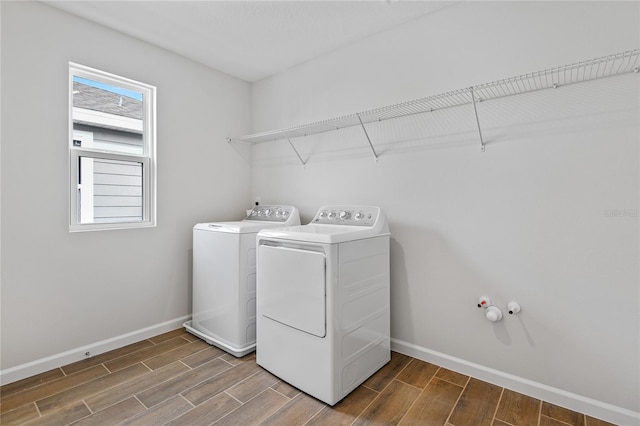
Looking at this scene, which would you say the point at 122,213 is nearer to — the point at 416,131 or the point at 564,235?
the point at 416,131

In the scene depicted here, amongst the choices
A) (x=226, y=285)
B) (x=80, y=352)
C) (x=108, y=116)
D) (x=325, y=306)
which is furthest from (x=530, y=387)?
(x=108, y=116)

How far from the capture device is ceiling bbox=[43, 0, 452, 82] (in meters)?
2.05

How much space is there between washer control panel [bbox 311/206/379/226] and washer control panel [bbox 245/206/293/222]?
15.8 inches

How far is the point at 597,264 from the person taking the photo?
158cm

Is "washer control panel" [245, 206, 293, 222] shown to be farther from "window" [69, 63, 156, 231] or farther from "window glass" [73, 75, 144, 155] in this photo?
"window glass" [73, 75, 144, 155]

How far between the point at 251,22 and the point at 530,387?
297 centimetres

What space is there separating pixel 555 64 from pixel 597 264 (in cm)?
109

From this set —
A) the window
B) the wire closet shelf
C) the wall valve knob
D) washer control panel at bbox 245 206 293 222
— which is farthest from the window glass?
the wall valve knob

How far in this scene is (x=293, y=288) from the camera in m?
1.86

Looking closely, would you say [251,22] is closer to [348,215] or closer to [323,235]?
[348,215]

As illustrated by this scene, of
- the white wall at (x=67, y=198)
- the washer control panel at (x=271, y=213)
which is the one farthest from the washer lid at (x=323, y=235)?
the white wall at (x=67, y=198)

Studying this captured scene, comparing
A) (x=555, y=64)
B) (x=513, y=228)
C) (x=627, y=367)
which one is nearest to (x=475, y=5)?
(x=555, y=64)

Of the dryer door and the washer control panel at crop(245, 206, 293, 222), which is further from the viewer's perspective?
the washer control panel at crop(245, 206, 293, 222)

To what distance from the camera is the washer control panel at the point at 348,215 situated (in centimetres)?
219
